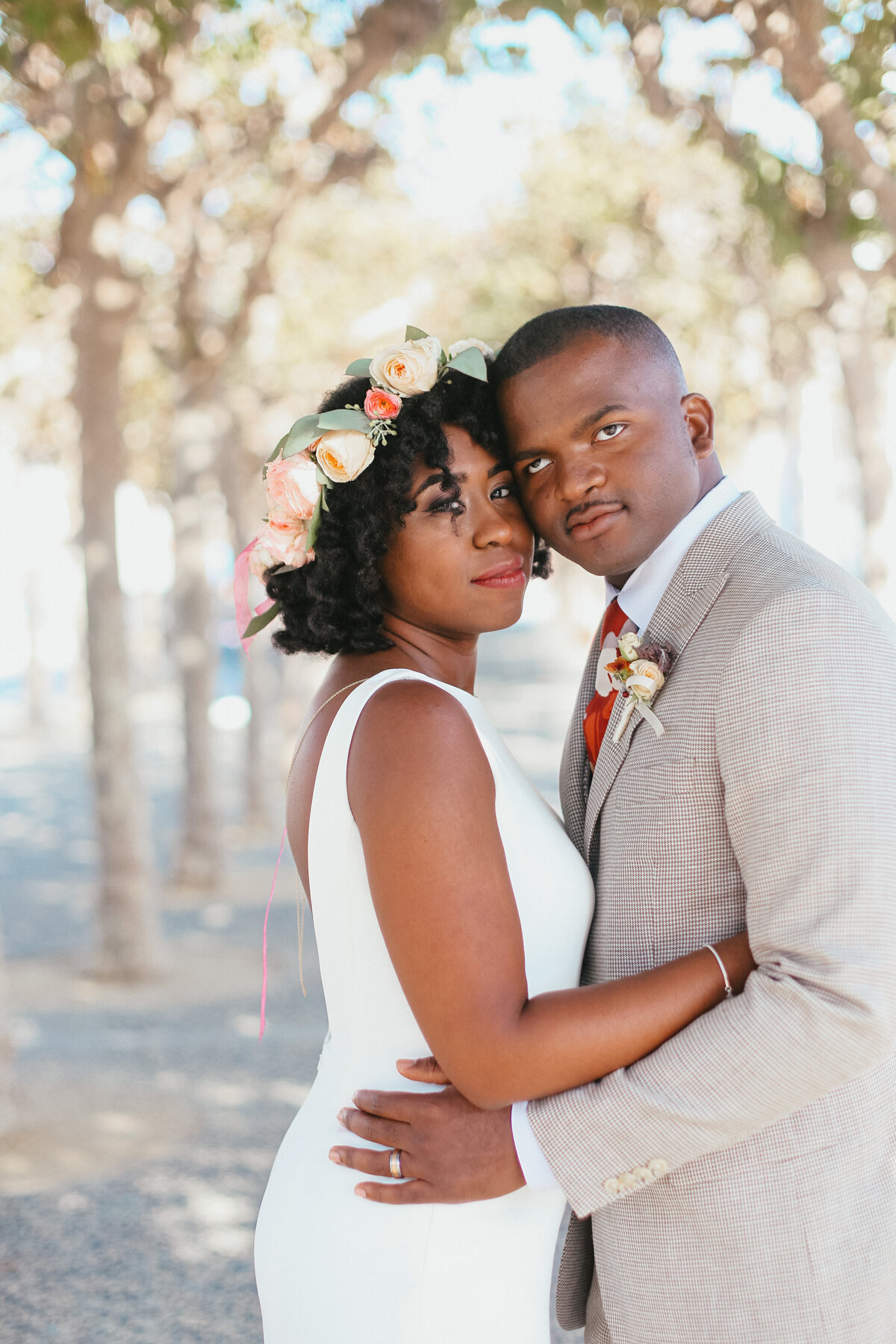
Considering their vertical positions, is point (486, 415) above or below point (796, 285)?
below

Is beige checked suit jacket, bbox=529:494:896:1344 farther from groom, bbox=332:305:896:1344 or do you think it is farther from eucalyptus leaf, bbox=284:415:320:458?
eucalyptus leaf, bbox=284:415:320:458

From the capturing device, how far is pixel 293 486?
2.35 meters

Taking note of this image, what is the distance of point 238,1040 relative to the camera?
6945 millimetres

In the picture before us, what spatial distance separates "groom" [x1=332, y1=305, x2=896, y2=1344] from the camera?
5.82ft

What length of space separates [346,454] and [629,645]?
660mm

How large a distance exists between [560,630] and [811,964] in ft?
138

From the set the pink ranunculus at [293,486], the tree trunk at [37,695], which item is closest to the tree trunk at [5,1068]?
the pink ranunculus at [293,486]

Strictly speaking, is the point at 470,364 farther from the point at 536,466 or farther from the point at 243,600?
the point at 243,600

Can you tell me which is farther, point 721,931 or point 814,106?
point 814,106

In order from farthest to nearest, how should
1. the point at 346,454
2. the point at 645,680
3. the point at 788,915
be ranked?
the point at 346,454 < the point at 645,680 < the point at 788,915

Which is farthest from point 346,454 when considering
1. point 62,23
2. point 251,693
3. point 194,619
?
point 251,693

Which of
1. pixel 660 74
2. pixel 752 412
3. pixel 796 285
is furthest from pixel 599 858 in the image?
pixel 752 412

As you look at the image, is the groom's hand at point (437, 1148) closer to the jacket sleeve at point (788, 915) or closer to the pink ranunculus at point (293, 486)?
the jacket sleeve at point (788, 915)

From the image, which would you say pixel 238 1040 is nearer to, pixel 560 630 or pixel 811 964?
pixel 811 964
